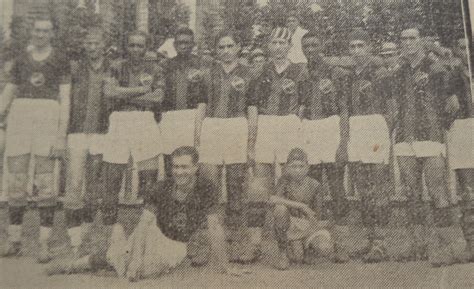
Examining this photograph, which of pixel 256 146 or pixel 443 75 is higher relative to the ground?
pixel 443 75

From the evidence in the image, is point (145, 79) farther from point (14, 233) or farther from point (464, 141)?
point (464, 141)

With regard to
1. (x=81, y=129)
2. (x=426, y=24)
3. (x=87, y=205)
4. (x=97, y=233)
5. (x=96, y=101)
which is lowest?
(x=97, y=233)

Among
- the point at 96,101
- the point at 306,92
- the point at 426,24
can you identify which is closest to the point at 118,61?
the point at 96,101

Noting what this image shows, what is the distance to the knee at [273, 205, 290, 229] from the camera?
5.66ft

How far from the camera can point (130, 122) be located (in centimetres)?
178

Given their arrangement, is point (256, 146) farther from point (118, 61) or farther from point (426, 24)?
point (426, 24)

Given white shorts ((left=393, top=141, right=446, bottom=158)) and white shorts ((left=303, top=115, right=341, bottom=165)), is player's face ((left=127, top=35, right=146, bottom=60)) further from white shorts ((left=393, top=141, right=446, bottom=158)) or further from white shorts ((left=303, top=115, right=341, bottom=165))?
white shorts ((left=393, top=141, right=446, bottom=158))

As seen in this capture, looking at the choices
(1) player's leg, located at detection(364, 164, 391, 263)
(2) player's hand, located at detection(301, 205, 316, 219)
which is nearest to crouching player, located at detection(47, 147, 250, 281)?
(2) player's hand, located at detection(301, 205, 316, 219)

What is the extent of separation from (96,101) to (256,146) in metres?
0.67

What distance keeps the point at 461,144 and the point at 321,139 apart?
0.56 m

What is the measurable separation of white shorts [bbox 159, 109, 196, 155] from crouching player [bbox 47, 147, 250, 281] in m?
0.03

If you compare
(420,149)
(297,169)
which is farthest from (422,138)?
(297,169)

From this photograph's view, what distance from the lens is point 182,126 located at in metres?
1.78

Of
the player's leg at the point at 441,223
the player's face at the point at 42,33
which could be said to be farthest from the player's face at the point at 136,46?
the player's leg at the point at 441,223
